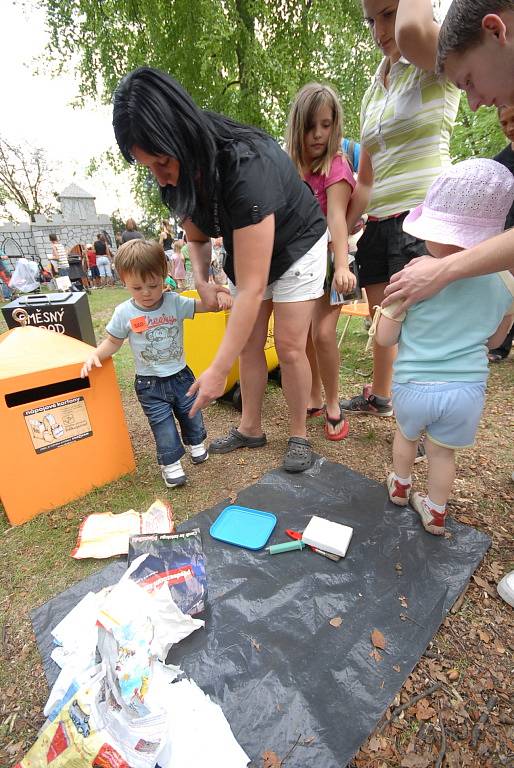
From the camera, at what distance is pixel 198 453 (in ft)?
7.15

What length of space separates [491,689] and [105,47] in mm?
8764

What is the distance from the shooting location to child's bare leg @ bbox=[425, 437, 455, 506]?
1410 millimetres

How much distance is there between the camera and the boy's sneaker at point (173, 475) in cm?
199

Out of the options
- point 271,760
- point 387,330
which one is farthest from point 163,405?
point 271,760

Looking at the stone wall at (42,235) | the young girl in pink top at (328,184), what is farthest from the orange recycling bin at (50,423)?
the stone wall at (42,235)

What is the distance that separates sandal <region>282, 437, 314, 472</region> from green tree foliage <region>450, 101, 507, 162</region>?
7431mm

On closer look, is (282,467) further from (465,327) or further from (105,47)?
(105,47)

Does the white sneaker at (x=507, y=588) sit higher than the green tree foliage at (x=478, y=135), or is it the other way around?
the green tree foliage at (x=478, y=135)

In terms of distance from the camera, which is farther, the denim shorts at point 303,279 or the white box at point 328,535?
the denim shorts at point 303,279

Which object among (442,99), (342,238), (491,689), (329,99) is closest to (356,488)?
(491,689)

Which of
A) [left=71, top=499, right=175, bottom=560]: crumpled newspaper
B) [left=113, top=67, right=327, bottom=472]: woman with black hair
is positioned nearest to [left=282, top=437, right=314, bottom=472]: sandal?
[left=113, top=67, right=327, bottom=472]: woman with black hair

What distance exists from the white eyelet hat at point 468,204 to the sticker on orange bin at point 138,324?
4.10 ft

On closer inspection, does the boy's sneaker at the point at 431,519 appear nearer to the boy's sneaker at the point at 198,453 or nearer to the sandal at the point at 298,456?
the sandal at the point at 298,456

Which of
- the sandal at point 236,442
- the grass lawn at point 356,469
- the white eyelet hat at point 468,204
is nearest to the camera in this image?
the grass lawn at point 356,469
